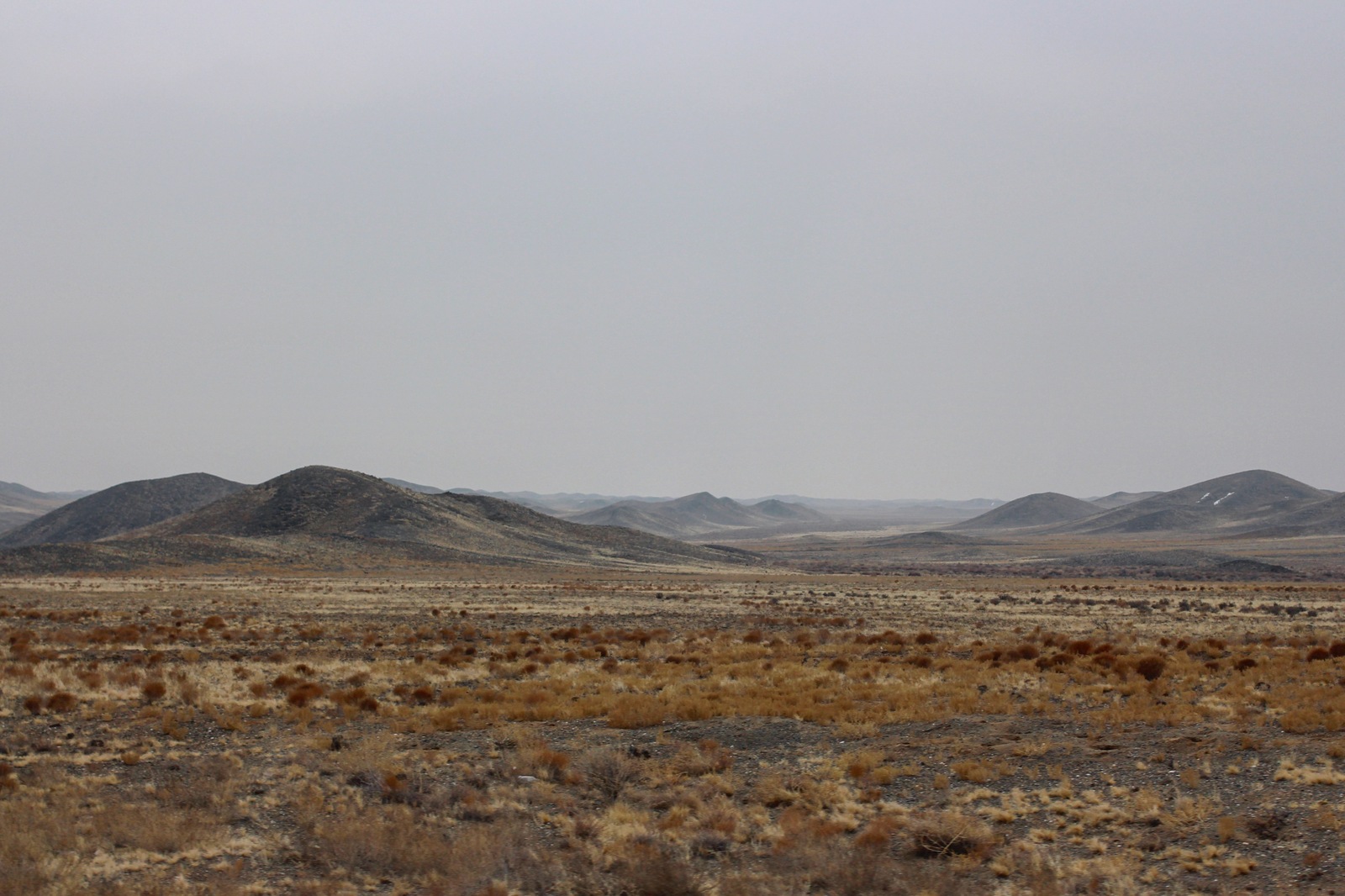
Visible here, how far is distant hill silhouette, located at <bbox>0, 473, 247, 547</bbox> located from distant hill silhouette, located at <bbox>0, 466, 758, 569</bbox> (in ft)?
98.1

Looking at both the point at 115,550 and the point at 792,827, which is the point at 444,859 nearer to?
the point at 792,827

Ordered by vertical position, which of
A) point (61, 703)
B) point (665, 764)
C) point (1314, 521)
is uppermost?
point (1314, 521)

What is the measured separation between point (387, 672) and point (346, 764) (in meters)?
9.52

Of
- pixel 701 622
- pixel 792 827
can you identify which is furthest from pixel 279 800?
pixel 701 622

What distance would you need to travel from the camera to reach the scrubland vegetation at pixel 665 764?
972 centimetres

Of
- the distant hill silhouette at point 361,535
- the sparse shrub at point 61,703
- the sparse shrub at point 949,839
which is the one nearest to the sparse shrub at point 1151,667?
the sparse shrub at point 949,839

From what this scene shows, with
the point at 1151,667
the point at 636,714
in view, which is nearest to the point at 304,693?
the point at 636,714

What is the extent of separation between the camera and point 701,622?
37.7m

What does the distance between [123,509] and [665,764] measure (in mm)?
156051

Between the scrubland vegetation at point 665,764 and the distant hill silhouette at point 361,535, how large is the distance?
2084 inches

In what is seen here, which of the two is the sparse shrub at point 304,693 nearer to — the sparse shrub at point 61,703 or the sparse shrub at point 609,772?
the sparse shrub at point 61,703

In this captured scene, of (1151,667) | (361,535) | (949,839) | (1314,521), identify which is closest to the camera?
(949,839)

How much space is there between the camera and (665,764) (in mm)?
14312

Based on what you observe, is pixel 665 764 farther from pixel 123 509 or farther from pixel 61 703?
pixel 123 509
